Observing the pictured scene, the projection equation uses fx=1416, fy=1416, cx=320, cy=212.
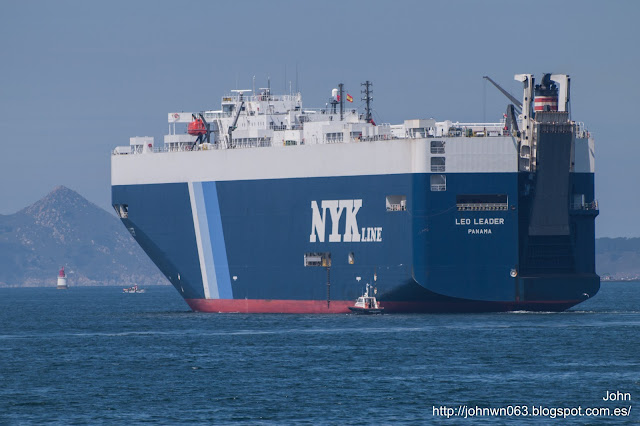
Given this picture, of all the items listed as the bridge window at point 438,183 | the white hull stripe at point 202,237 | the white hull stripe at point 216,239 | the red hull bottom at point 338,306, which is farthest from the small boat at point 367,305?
the white hull stripe at point 202,237

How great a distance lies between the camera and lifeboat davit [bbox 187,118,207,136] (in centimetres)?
9704

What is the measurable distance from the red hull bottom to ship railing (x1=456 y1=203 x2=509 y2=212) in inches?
213

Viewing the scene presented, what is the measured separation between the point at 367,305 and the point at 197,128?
21.3 m

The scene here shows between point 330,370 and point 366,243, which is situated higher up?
point 366,243

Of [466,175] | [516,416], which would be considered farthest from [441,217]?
[516,416]

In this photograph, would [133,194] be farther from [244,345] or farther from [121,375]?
[121,375]

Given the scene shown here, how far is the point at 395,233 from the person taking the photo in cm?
8088

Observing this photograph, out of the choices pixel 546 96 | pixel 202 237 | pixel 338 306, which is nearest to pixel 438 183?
pixel 546 96

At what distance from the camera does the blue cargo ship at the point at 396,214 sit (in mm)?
79250

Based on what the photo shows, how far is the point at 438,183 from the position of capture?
79.3 meters

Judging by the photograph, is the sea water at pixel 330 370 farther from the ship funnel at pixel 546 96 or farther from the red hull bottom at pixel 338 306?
the ship funnel at pixel 546 96

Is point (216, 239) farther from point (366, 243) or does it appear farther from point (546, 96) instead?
point (546, 96)

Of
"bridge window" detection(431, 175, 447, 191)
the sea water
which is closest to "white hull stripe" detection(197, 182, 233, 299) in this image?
the sea water

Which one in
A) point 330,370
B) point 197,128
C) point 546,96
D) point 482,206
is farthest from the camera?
point 197,128
